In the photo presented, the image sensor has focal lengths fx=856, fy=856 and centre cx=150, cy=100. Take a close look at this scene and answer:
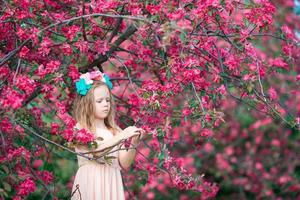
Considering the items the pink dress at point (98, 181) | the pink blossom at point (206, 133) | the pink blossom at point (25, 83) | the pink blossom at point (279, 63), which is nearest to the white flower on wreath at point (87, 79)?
the pink dress at point (98, 181)

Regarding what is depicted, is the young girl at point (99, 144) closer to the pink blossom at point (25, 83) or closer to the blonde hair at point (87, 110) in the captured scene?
the blonde hair at point (87, 110)

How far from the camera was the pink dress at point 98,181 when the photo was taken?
18.6ft

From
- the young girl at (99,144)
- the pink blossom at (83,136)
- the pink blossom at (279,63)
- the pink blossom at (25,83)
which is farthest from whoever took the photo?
the pink blossom at (279,63)

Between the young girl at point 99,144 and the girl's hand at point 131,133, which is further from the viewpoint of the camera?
the young girl at point 99,144

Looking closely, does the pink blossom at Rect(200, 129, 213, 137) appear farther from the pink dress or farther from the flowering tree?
the pink dress

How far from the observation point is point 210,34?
6.12m

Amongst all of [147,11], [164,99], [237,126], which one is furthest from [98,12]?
[237,126]

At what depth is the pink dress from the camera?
568 centimetres

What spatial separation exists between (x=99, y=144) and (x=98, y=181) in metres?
0.25

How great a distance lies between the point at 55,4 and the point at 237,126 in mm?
4816

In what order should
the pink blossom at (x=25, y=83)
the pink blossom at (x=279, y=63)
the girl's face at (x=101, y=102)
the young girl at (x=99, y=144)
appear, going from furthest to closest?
1. the pink blossom at (x=279, y=63)
2. the girl's face at (x=101, y=102)
3. the young girl at (x=99, y=144)
4. the pink blossom at (x=25, y=83)

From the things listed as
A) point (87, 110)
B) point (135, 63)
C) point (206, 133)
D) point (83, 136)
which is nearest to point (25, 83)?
point (83, 136)

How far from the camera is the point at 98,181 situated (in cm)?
567

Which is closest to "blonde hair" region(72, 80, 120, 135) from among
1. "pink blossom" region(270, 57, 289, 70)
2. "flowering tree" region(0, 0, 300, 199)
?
"flowering tree" region(0, 0, 300, 199)
